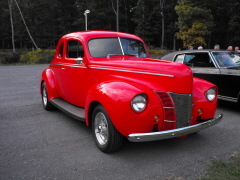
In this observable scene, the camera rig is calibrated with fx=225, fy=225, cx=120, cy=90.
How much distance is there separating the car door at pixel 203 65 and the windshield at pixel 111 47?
7.99ft

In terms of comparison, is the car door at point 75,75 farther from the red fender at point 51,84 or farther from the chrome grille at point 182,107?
the chrome grille at point 182,107

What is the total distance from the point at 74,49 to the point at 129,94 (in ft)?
7.88

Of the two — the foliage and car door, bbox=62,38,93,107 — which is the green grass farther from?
the foliage


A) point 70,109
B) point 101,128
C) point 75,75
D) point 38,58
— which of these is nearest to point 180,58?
point 75,75

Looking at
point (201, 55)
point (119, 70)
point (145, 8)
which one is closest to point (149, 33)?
point (145, 8)

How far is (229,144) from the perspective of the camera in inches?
150

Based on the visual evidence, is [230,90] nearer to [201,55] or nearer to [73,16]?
[201,55]

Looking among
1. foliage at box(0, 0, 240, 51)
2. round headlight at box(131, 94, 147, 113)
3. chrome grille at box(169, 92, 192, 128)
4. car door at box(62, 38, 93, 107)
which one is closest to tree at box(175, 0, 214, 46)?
foliage at box(0, 0, 240, 51)

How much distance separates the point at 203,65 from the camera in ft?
21.0

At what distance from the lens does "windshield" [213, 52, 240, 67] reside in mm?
6016

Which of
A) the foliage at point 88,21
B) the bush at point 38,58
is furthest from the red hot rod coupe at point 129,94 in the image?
the foliage at point 88,21

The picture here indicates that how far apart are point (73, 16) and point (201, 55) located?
45393 mm

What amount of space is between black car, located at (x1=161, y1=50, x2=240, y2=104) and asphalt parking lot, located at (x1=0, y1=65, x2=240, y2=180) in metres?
0.85

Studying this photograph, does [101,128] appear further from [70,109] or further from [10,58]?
[10,58]
